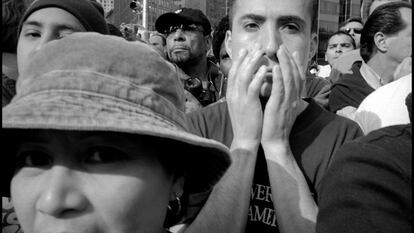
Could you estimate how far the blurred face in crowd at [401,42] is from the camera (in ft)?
10.2

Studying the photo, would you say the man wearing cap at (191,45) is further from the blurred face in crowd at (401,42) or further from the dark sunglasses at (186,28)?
the blurred face in crowd at (401,42)

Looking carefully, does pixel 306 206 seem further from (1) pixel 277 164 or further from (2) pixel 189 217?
(2) pixel 189 217

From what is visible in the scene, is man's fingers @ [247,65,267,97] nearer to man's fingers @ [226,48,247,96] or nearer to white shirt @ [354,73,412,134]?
man's fingers @ [226,48,247,96]

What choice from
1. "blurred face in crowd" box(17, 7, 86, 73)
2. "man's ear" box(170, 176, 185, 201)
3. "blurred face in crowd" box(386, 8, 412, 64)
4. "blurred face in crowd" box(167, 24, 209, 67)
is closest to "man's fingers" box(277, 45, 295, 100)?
"man's ear" box(170, 176, 185, 201)

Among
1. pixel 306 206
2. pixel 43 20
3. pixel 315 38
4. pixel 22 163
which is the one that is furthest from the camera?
pixel 315 38

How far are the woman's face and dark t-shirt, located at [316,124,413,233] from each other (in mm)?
385

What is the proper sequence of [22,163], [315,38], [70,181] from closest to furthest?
[70,181] < [22,163] < [315,38]

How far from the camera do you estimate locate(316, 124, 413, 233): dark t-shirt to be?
3.15 feet

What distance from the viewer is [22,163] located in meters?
1.07

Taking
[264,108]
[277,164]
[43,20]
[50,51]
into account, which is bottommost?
[277,164]

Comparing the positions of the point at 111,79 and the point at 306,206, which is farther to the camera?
the point at 306,206

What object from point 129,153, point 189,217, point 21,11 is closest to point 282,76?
point 189,217

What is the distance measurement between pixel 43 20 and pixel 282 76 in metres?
1.07

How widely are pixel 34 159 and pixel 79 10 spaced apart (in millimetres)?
1153
